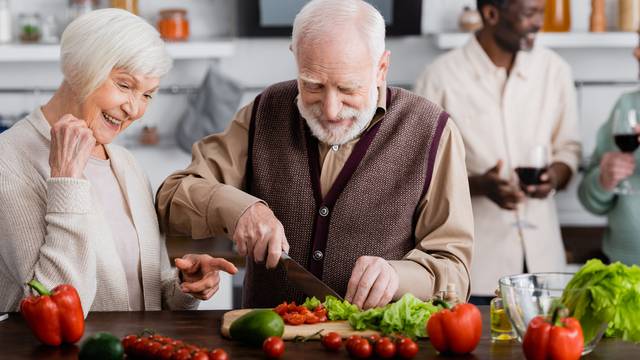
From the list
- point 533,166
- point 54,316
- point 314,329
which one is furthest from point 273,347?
point 533,166

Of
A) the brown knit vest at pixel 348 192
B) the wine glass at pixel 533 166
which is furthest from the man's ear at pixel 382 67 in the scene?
the wine glass at pixel 533 166

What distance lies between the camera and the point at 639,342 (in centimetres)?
208

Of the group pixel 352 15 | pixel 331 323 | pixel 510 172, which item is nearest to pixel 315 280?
pixel 331 323

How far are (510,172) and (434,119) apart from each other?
69.1 inches

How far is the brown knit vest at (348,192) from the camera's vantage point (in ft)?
8.48

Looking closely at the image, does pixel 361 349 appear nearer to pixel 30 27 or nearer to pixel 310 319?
pixel 310 319

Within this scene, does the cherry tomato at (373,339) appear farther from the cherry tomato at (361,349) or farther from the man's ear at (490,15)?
the man's ear at (490,15)

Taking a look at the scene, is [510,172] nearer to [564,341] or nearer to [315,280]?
[315,280]

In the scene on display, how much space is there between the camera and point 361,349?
1.98 m

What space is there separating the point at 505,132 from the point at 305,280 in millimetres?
2127

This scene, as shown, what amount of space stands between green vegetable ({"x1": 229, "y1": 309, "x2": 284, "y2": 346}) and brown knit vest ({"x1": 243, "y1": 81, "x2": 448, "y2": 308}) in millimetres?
507

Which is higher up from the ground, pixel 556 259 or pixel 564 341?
pixel 564 341

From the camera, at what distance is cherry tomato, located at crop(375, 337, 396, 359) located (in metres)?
1.98

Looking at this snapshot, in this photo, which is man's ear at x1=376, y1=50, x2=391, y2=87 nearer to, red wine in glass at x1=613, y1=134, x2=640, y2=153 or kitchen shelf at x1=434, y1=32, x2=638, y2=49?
red wine in glass at x1=613, y1=134, x2=640, y2=153
